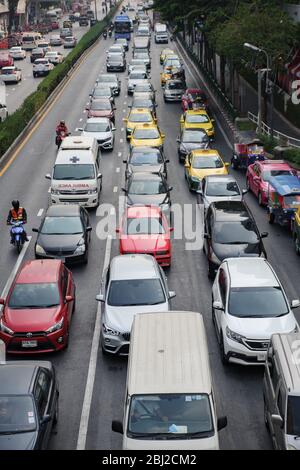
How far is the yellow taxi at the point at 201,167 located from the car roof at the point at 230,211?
7291 mm

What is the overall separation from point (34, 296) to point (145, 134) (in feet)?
75.1

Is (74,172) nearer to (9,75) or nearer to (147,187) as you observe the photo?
(147,187)

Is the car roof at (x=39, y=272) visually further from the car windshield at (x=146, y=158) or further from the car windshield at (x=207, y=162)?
the car windshield at (x=146, y=158)

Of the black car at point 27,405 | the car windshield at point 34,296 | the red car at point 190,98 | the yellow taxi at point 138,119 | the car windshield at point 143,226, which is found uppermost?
the black car at point 27,405

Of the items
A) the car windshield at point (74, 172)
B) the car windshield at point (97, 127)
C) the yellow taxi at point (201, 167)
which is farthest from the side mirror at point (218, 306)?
the car windshield at point (97, 127)

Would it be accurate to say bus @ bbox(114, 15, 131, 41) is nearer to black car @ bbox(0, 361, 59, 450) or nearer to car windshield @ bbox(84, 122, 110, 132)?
car windshield @ bbox(84, 122, 110, 132)

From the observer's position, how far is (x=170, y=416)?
13.8 meters

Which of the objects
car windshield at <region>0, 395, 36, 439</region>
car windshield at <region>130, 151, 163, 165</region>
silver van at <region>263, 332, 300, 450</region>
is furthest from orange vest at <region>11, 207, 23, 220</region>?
silver van at <region>263, 332, 300, 450</region>

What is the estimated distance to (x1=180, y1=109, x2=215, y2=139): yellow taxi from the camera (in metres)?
44.9

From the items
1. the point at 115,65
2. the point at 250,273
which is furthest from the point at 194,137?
the point at 115,65

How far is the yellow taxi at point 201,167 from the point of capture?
3428cm

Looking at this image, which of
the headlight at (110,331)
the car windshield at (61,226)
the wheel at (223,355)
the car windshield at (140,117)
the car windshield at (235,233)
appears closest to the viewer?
the wheel at (223,355)
